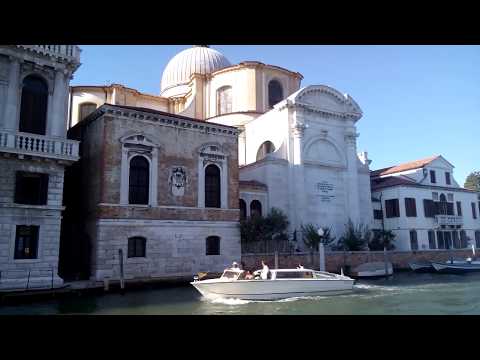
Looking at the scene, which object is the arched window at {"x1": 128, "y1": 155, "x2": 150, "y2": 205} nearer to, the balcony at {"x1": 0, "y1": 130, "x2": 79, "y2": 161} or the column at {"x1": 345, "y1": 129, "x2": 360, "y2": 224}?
the balcony at {"x1": 0, "y1": 130, "x2": 79, "y2": 161}

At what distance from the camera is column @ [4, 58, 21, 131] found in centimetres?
1421

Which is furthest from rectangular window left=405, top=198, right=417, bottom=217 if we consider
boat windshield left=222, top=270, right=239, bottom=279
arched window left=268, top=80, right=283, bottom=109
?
boat windshield left=222, top=270, right=239, bottom=279

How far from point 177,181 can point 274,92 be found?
564 inches

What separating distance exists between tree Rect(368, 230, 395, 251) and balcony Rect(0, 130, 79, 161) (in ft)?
60.0

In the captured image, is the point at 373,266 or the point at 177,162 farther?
the point at 373,266

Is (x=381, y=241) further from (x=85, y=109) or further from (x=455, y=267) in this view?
(x=85, y=109)

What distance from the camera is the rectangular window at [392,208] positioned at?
2844cm

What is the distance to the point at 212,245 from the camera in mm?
18828
